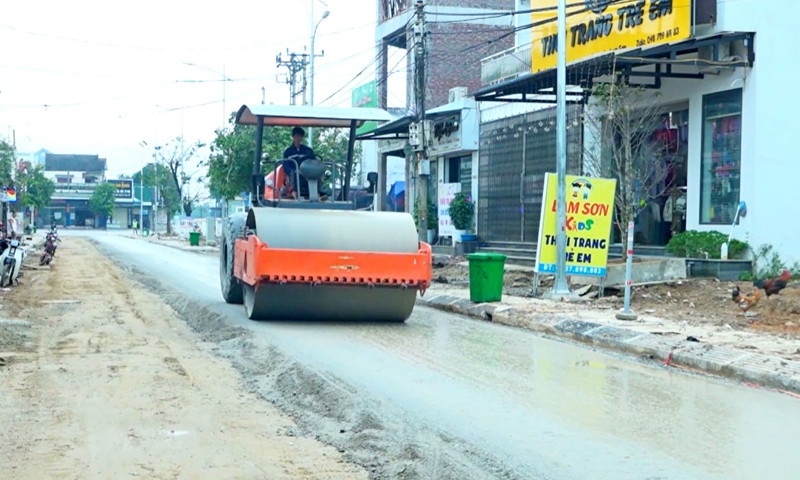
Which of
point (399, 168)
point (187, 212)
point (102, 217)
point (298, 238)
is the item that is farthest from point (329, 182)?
point (102, 217)

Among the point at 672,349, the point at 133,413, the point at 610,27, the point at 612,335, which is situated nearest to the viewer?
the point at 133,413

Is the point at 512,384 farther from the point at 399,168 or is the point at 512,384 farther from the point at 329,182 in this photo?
the point at 399,168

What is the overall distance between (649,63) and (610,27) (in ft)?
8.59

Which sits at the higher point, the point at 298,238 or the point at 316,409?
the point at 298,238

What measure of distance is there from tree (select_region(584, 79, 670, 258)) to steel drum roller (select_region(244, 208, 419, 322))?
23.2ft

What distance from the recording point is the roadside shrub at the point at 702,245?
1933 centimetres

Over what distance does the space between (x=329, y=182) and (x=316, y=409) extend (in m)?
7.71

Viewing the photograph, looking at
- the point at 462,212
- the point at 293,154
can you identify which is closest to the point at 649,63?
the point at 293,154

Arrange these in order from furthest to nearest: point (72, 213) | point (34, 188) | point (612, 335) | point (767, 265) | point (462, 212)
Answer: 1. point (72, 213)
2. point (34, 188)
3. point (462, 212)
4. point (767, 265)
5. point (612, 335)

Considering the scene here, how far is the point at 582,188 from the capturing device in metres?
18.1

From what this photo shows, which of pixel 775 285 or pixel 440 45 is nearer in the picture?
pixel 775 285

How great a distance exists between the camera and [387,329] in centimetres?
1384

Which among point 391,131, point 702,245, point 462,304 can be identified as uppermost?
point 391,131

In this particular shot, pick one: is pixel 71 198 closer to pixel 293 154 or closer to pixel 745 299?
pixel 293 154
